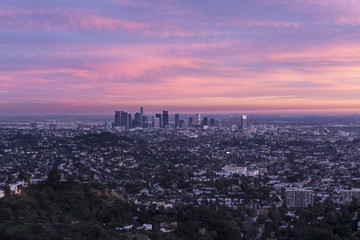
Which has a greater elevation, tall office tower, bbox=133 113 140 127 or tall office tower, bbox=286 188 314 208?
tall office tower, bbox=133 113 140 127

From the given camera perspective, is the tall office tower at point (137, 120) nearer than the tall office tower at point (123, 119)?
No

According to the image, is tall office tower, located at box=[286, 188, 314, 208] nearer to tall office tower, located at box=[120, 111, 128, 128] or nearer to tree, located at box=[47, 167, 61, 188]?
tree, located at box=[47, 167, 61, 188]

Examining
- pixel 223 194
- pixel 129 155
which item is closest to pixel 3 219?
pixel 223 194

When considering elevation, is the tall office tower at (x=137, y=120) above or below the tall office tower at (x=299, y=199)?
above

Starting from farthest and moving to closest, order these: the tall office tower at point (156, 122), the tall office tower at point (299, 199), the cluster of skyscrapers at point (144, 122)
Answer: the tall office tower at point (156, 122) → the cluster of skyscrapers at point (144, 122) → the tall office tower at point (299, 199)

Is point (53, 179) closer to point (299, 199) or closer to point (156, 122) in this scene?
point (299, 199)

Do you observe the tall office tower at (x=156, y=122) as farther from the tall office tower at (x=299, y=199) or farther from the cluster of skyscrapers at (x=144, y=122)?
the tall office tower at (x=299, y=199)

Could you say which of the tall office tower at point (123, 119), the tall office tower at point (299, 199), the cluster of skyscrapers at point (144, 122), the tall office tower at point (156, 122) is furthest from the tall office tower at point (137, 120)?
the tall office tower at point (299, 199)

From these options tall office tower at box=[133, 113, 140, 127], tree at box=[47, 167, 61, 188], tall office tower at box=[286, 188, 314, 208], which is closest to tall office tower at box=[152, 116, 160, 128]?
tall office tower at box=[133, 113, 140, 127]
